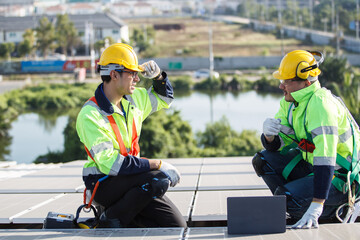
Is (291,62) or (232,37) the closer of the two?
(291,62)

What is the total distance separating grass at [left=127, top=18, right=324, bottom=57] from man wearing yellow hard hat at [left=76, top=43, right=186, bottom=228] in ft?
170

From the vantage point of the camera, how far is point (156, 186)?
3.66 m

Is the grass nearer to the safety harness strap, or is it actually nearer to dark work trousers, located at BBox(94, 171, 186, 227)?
the safety harness strap

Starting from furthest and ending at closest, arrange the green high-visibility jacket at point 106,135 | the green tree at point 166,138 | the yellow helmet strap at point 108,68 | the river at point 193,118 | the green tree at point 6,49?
1. the green tree at point 6,49
2. the river at point 193,118
3. the green tree at point 166,138
4. the yellow helmet strap at point 108,68
5. the green high-visibility jacket at point 106,135

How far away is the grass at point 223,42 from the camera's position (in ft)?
201

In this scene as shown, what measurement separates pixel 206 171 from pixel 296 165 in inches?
105

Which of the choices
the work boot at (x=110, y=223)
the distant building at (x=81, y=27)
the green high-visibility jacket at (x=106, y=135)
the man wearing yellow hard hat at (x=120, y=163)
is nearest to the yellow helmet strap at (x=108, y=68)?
the man wearing yellow hard hat at (x=120, y=163)

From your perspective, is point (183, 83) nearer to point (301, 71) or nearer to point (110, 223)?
point (301, 71)

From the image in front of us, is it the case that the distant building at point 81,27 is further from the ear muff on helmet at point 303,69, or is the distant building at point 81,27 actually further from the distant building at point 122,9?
the ear muff on helmet at point 303,69

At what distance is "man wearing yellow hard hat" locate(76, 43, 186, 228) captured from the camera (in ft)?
12.0

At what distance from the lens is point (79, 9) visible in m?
115

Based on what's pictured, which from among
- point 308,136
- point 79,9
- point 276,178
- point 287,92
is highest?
point 79,9

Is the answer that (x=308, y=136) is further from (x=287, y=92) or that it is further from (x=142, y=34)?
(x=142, y=34)

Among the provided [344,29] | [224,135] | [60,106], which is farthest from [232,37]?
[224,135]
